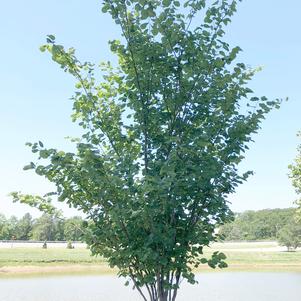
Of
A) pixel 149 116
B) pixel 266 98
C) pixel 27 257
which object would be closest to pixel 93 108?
pixel 149 116

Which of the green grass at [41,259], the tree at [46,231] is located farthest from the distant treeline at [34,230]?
the green grass at [41,259]

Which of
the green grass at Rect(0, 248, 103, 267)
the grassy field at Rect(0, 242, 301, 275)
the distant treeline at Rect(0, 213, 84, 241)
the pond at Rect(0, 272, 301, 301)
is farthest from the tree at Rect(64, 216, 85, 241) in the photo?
the distant treeline at Rect(0, 213, 84, 241)

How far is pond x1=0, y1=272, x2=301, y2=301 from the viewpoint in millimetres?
22245

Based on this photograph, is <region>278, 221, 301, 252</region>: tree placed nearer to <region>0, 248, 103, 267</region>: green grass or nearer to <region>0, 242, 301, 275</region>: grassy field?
<region>0, 242, 301, 275</region>: grassy field

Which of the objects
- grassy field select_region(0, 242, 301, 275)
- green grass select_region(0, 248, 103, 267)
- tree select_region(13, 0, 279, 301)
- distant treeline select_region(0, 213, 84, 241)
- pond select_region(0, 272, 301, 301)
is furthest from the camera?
distant treeline select_region(0, 213, 84, 241)

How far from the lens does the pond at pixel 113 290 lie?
2225 cm

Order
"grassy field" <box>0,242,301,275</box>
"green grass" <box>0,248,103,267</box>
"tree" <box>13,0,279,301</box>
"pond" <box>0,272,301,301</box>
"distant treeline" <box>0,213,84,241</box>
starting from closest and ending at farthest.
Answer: "tree" <box>13,0,279,301</box>, "pond" <box>0,272,301,301</box>, "grassy field" <box>0,242,301,275</box>, "green grass" <box>0,248,103,267</box>, "distant treeline" <box>0,213,84,241</box>

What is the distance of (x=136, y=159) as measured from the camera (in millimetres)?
5363

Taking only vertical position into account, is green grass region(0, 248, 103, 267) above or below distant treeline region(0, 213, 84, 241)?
below

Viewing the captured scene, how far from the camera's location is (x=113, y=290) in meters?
25.2

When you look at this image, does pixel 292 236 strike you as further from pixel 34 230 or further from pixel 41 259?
pixel 34 230

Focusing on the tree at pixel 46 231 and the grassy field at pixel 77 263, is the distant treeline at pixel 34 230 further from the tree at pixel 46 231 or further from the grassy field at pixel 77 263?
the grassy field at pixel 77 263

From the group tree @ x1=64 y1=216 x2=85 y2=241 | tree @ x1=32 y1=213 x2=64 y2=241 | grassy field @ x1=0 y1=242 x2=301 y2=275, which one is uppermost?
tree @ x1=32 y1=213 x2=64 y2=241

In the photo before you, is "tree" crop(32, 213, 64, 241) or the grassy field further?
"tree" crop(32, 213, 64, 241)
